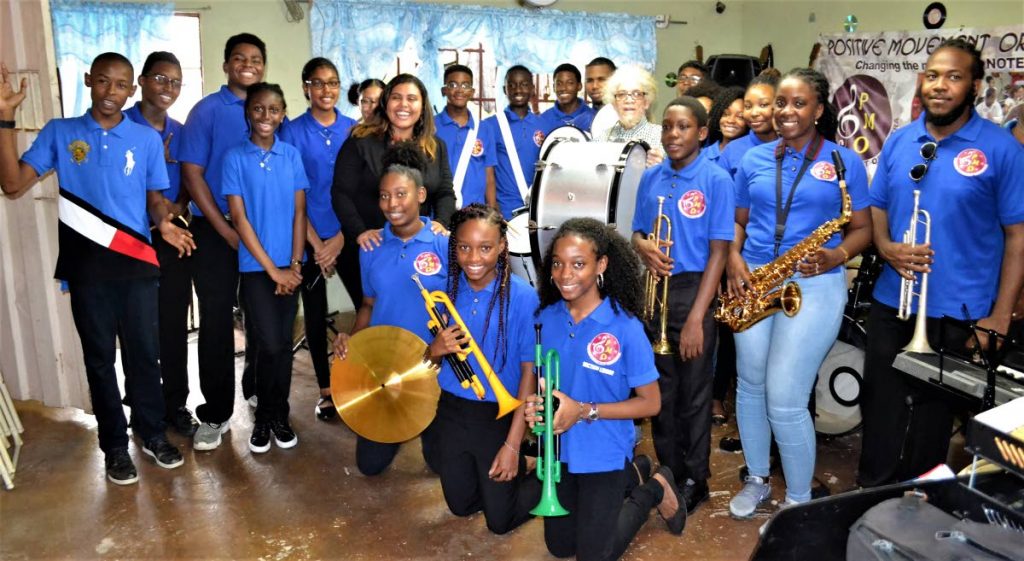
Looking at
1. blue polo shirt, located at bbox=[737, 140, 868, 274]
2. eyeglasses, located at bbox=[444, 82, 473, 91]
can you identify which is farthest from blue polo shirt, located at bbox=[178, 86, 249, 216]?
blue polo shirt, located at bbox=[737, 140, 868, 274]

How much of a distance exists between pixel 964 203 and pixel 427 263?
2227 mm

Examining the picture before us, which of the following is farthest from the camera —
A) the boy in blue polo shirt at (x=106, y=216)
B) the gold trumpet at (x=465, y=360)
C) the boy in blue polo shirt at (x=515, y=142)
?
the boy in blue polo shirt at (x=515, y=142)

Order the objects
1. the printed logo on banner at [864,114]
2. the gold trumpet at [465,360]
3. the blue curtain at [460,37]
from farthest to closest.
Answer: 1. the blue curtain at [460,37]
2. the printed logo on banner at [864,114]
3. the gold trumpet at [465,360]

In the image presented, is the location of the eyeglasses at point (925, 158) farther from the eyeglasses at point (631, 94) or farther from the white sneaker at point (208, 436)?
the white sneaker at point (208, 436)

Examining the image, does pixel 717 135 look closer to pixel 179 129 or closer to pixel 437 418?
pixel 437 418

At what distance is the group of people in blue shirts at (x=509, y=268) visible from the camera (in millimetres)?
3314

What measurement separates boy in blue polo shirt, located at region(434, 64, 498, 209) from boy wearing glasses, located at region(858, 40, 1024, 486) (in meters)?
2.72

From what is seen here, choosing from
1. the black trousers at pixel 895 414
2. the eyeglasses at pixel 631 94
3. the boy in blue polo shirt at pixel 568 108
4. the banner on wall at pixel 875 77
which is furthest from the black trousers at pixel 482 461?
the banner on wall at pixel 875 77

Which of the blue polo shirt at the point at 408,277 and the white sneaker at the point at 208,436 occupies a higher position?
the blue polo shirt at the point at 408,277

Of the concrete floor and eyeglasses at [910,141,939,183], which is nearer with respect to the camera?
eyeglasses at [910,141,939,183]

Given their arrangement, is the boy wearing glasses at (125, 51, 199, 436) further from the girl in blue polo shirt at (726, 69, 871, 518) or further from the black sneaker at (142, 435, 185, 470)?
the girl in blue polo shirt at (726, 69, 871, 518)

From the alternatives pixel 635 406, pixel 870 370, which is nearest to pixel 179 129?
pixel 635 406

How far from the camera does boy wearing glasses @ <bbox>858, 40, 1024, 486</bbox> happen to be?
3291mm

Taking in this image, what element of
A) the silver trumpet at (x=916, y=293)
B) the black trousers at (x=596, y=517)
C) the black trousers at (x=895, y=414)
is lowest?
the black trousers at (x=596, y=517)
